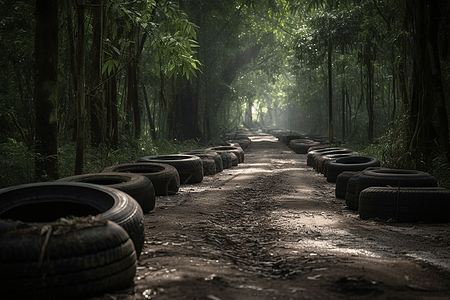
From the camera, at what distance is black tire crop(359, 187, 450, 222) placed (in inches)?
217

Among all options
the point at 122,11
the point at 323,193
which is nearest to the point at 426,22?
the point at 323,193

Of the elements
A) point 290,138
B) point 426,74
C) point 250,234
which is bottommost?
point 250,234

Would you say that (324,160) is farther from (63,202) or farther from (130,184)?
(63,202)

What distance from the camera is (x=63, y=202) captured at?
408cm

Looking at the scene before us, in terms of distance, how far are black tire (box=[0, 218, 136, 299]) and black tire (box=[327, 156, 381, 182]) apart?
6822 mm

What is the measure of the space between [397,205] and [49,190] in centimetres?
411

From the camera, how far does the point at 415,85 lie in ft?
29.2

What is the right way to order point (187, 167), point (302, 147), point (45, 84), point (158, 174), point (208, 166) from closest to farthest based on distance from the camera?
point (45, 84), point (158, 174), point (187, 167), point (208, 166), point (302, 147)

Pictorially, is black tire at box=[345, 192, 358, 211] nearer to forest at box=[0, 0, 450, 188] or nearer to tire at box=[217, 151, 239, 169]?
forest at box=[0, 0, 450, 188]

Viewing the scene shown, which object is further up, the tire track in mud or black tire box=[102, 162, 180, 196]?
black tire box=[102, 162, 180, 196]

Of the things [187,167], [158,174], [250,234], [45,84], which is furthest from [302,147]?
[250,234]

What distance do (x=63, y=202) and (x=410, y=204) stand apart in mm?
4103

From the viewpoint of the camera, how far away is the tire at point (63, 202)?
378cm

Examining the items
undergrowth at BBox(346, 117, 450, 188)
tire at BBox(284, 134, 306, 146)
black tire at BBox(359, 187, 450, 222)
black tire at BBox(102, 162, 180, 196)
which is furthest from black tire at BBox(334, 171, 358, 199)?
tire at BBox(284, 134, 306, 146)
